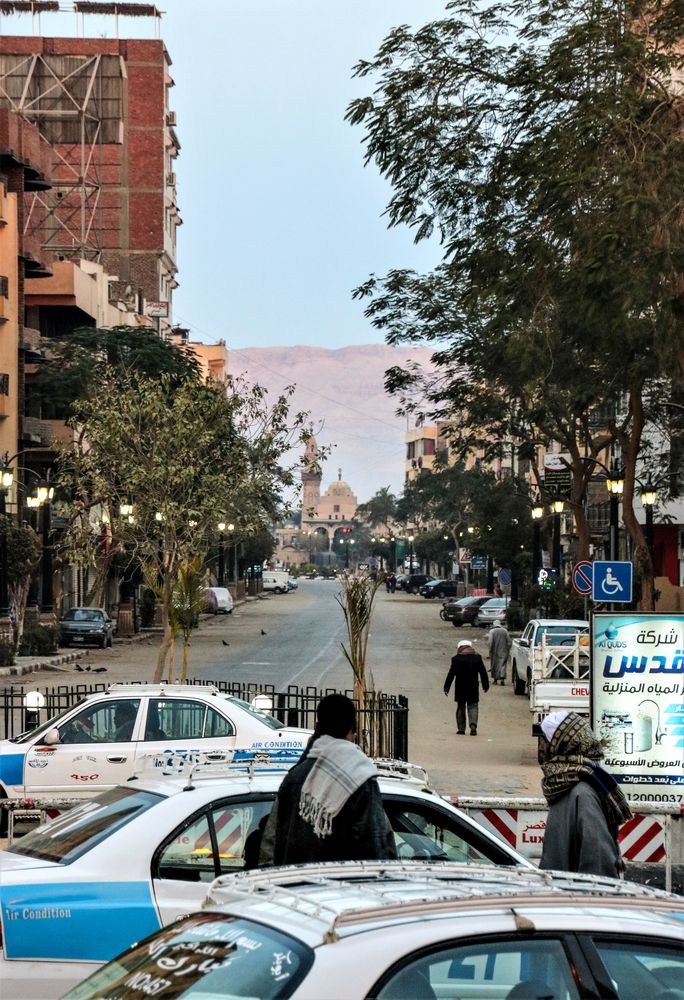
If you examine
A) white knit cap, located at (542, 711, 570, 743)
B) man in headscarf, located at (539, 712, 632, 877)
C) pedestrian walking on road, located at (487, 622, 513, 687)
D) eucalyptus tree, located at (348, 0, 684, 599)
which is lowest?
pedestrian walking on road, located at (487, 622, 513, 687)

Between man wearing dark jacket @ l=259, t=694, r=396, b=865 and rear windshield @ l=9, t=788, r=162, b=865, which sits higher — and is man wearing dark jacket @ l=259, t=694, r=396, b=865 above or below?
above

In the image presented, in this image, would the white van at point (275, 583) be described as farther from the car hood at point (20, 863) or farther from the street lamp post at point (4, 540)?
the car hood at point (20, 863)

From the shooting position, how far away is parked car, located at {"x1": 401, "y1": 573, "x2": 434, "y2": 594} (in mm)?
A: 122438

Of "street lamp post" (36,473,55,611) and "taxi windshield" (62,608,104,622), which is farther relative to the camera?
"taxi windshield" (62,608,104,622)

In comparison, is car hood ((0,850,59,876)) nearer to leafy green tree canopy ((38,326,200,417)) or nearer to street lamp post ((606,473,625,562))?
street lamp post ((606,473,625,562))

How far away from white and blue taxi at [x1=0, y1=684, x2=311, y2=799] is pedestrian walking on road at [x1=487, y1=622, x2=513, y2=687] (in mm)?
21959

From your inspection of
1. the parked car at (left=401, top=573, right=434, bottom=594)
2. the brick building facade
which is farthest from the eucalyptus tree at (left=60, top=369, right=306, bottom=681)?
the parked car at (left=401, top=573, right=434, bottom=594)

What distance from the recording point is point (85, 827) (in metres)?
7.69

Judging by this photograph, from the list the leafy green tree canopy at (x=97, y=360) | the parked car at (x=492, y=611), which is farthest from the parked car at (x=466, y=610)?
the leafy green tree canopy at (x=97, y=360)

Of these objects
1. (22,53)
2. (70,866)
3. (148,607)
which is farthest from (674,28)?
(22,53)

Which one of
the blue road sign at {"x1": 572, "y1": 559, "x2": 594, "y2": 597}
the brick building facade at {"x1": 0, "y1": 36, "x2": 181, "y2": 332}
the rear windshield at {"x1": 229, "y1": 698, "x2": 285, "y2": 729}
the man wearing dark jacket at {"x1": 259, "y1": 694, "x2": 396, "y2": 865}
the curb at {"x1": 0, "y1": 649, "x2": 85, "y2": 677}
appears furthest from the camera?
the brick building facade at {"x1": 0, "y1": 36, "x2": 181, "y2": 332}

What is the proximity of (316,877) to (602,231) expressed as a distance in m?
17.8

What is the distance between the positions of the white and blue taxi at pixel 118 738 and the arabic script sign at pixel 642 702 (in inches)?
116

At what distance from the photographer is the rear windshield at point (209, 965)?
3.95 meters
